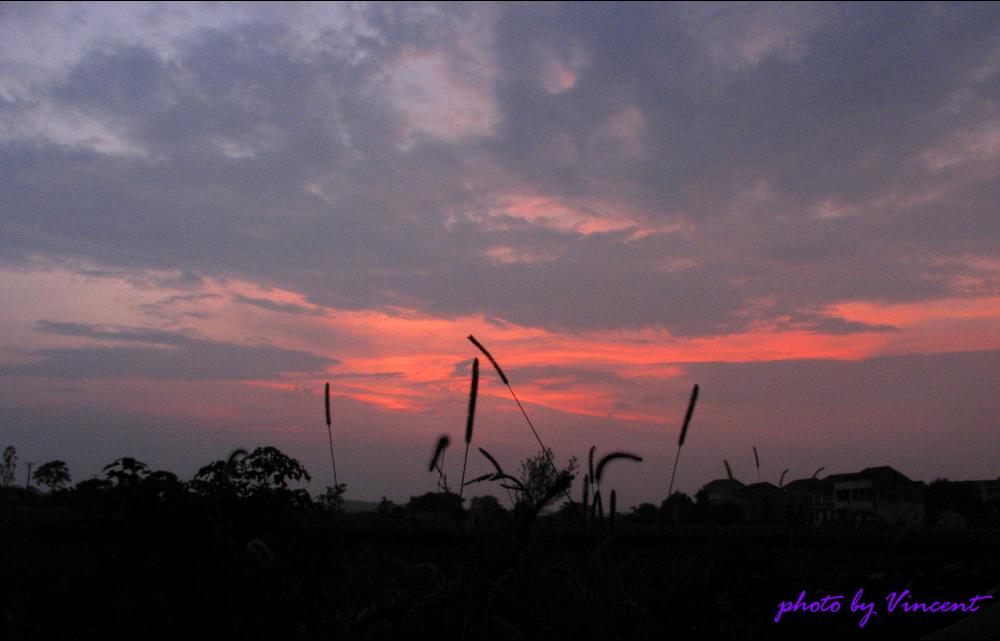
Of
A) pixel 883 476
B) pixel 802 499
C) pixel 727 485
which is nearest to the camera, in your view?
pixel 802 499

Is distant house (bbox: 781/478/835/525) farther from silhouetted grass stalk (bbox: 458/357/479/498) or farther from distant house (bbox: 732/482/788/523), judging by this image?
silhouetted grass stalk (bbox: 458/357/479/498)

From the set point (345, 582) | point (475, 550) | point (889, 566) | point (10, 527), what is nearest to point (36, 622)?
point (345, 582)

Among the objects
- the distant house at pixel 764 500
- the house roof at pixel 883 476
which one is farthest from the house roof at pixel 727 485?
the house roof at pixel 883 476

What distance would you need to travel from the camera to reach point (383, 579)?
4.18 metres

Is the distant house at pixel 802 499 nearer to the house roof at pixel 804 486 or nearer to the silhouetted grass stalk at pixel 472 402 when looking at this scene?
the house roof at pixel 804 486

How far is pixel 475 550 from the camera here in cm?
367

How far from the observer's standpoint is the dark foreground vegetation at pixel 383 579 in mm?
3467

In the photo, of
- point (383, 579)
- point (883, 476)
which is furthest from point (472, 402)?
point (883, 476)

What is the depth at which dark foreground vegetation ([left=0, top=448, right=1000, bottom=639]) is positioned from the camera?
3.47 meters

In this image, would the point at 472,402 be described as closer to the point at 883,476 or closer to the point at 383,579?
the point at 383,579

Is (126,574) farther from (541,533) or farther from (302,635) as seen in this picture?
(541,533)

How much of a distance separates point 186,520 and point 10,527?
3.29m

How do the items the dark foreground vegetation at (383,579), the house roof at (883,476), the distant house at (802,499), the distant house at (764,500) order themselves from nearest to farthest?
the dark foreground vegetation at (383,579), the distant house at (802,499), the distant house at (764,500), the house roof at (883,476)

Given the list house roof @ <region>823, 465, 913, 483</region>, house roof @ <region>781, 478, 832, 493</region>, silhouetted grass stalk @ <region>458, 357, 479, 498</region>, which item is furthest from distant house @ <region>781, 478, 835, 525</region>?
house roof @ <region>823, 465, 913, 483</region>
